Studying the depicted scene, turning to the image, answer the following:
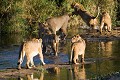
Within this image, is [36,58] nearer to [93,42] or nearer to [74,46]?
[74,46]

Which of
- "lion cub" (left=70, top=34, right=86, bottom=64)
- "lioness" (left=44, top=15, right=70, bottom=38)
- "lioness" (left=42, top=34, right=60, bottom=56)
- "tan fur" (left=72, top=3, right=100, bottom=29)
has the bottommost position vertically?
"lion cub" (left=70, top=34, right=86, bottom=64)

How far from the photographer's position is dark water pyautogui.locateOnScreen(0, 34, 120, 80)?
16047 mm

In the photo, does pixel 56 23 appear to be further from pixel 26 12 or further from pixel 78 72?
pixel 78 72

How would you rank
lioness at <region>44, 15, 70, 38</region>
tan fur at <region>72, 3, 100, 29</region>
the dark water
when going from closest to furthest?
the dark water → lioness at <region>44, 15, 70, 38</region> → tan fur at <region>72, 3, 100, 29</region>

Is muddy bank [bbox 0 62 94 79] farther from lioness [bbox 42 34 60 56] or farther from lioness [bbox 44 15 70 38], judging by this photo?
lioness [bbox 44 15 70 38]

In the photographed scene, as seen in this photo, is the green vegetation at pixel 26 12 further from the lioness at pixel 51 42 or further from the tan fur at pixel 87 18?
the lioness at pixel 51 42

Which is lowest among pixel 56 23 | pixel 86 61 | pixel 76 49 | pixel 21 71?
pixel 21 71

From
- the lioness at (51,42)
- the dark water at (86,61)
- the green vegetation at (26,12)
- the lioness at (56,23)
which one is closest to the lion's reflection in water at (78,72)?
the dark water at (86,61)

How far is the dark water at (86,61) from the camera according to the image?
16.0 m

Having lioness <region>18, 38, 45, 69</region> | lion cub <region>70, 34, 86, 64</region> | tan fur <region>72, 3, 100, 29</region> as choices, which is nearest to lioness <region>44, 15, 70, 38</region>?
tan fur <region>72, 3, 100, 29</region>

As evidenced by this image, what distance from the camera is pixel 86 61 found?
62.9ft

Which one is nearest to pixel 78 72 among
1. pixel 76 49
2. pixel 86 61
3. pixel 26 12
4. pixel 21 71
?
pixel 76 49

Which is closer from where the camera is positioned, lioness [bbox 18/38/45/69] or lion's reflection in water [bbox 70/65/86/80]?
lion's reflection in water [bbox 70/65/86/80]

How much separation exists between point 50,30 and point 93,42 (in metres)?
3.10
